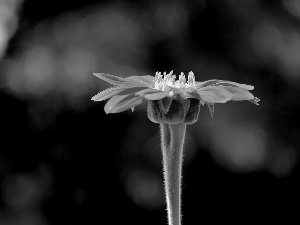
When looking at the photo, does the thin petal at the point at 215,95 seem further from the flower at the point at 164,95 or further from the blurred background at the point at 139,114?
the blurred background at the point at 139,114

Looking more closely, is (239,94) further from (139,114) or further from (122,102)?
(139,114)

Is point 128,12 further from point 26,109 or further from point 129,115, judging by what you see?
point 26,109

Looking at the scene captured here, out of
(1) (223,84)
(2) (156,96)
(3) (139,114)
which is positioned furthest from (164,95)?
(3) (139,114)

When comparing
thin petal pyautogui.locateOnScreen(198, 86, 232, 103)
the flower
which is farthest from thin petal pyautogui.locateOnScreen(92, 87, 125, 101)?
thin petal pyautogui.locateOnScreen(198, 86, 232, 103)

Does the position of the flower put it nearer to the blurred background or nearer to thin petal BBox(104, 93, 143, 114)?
thin petal BBox(104, 93, 143, 114)

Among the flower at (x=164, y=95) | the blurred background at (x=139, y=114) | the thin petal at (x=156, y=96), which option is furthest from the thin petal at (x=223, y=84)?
the blurred background at (x=139, y=114)
